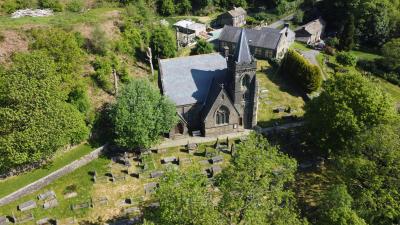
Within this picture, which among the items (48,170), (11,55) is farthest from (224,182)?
(11,55)

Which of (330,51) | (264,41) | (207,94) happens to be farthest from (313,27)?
(207,94)

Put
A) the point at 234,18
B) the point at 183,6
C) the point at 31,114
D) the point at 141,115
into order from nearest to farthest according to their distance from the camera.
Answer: the point at 31,114
the point at 141,115
the point at 234,18
the point at 183,6

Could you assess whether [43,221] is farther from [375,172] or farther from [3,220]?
[375,172]

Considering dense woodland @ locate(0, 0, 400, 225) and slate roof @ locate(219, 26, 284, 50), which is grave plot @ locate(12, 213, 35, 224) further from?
slate roof @ locate(219, 26, 284, 50)

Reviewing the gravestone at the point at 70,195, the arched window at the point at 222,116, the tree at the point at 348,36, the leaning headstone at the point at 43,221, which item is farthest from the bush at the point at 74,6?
the tree at the point at 348,36

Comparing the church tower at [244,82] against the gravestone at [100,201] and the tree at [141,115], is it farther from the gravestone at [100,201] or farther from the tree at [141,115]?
the gravestone at [100,201]

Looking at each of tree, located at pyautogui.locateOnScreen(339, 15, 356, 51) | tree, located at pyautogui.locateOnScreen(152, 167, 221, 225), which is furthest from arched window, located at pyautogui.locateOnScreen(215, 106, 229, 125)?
tree, located at pyautogui.locateOnScreen(339, 15, 356, 51)
